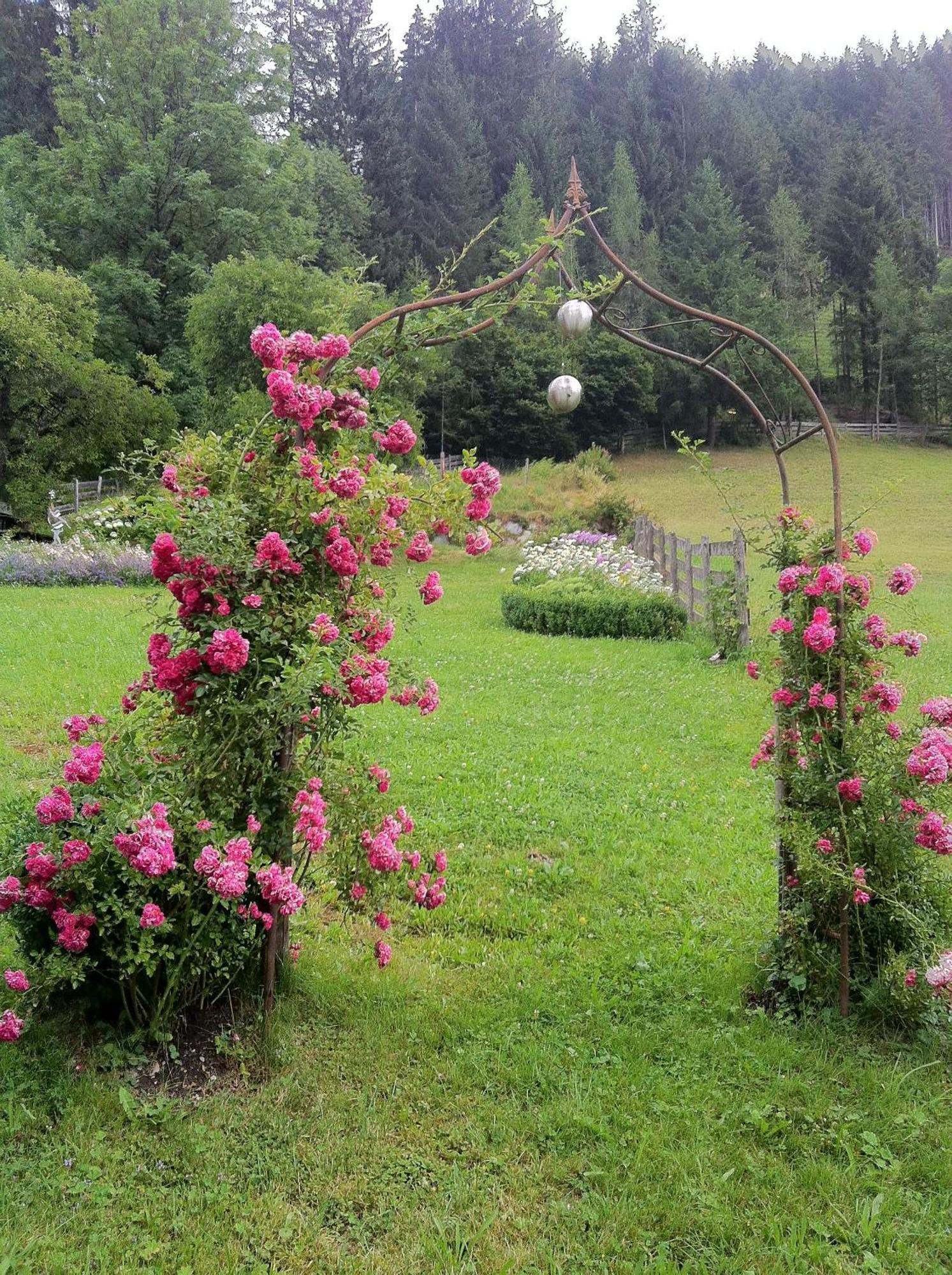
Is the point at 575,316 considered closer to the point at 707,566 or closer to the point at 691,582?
the point at 707,566

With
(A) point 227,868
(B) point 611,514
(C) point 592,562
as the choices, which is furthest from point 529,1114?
(B) point 611,514

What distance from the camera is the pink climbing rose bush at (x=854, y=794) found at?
3.02 meters

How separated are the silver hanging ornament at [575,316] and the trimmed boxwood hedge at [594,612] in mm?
8290

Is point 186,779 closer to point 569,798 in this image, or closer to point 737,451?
point 569,798

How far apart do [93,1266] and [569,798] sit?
3.80 m

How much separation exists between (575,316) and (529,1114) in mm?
2949

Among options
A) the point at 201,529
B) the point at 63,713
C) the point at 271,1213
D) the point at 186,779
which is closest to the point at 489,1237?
the point at 271,1213

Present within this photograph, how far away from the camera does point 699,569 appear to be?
40.2 ft

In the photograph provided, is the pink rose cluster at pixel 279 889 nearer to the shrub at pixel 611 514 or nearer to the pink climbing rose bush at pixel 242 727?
the pink climbing rose bush at pixel 242 727

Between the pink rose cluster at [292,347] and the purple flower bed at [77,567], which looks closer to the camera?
the pink rose cluster at [292,347]

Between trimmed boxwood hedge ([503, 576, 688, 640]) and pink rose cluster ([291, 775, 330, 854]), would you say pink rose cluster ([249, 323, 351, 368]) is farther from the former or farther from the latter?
trimmed boxwood hedge ([503, 576, 688, 640])

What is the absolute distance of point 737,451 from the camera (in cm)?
3778

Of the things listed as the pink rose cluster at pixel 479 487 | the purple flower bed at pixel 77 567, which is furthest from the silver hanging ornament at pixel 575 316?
the purple flower bed at pixel 77 567

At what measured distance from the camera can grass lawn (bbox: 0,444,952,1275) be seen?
89.6 inches
